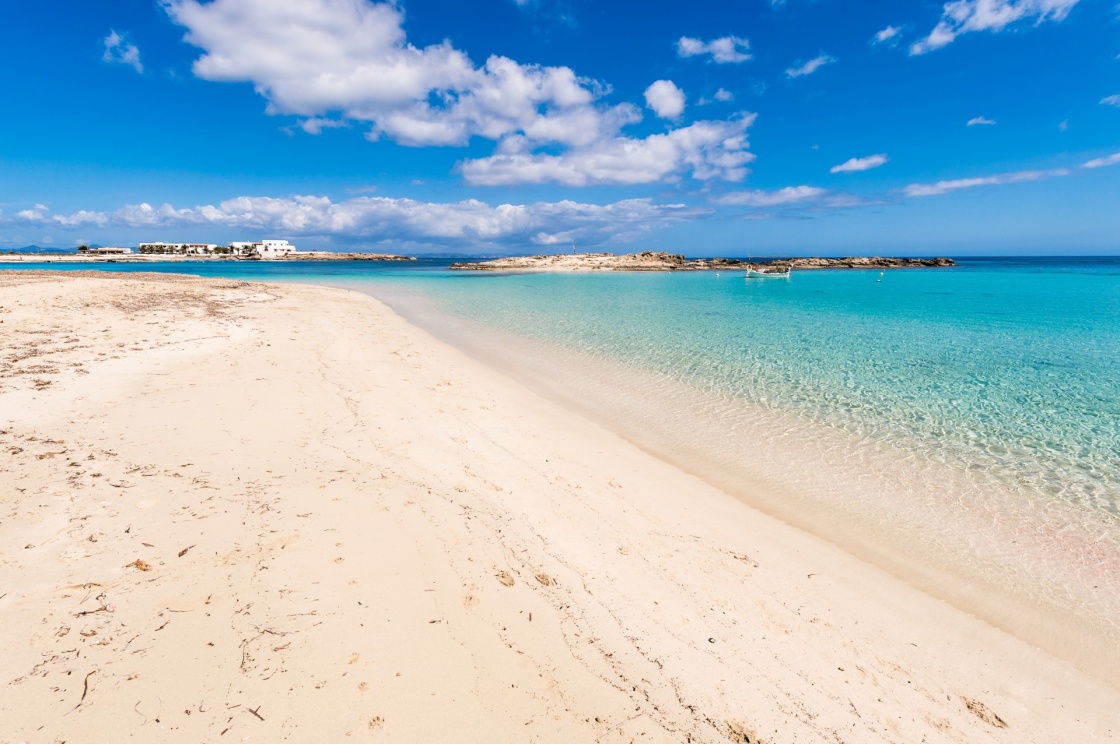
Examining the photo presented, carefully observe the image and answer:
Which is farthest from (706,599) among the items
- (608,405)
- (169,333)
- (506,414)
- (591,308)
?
(591,308)

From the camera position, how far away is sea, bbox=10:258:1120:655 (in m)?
5.78

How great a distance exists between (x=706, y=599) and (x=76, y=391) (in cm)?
1078

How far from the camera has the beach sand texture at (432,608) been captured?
3111 mm

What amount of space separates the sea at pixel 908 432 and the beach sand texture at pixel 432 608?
1.00 meters

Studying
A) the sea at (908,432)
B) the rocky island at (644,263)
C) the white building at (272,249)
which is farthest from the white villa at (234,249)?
the sea at (908,432)

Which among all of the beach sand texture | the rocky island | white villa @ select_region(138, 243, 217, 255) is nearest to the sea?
the beach sand texture

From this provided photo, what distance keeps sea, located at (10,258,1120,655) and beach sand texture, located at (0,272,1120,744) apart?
39.6 inches

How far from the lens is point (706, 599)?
459cm

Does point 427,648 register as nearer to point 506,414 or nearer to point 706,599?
point 706,599

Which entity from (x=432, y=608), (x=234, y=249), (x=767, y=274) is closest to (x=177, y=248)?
(x=234, y=249)

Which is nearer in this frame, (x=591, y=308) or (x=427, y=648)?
(x=427, y=648)

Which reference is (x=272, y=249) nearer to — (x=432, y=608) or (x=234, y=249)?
(x=234, y=249)

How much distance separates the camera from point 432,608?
4.02 meters

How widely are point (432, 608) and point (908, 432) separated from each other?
9790 millimetres
